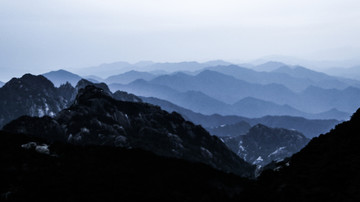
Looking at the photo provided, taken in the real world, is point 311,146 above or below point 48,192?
above

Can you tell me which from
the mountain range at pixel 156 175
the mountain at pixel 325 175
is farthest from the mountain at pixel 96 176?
the mountain at pixel 325 175

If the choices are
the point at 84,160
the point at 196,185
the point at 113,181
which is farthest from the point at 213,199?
the point at 84,160

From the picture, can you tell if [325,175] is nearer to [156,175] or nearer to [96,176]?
[96,176]

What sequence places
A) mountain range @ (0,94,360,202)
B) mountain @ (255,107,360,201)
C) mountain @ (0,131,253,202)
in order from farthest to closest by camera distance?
mountain @ (0,131,253,202) → mountain range @ (0,94,360,202) → mountain @ (255,107,360,201)

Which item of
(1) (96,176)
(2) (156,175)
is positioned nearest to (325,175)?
(1) (96,176)

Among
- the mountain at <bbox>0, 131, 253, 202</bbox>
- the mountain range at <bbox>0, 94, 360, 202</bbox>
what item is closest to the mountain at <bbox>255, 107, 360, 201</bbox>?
the mountain range at <bbox>0, 94, 360, 202</bbox>

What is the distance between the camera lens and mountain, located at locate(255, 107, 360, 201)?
8156 cm

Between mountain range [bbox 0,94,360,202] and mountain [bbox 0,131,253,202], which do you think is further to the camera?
mountain [bbox 0,131,253,202]

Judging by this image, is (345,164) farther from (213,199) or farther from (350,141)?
(213,199)

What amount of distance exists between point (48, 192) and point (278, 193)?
204 ft

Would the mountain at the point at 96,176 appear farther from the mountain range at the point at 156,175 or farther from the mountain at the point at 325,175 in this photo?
the mountain at the point at 325,175

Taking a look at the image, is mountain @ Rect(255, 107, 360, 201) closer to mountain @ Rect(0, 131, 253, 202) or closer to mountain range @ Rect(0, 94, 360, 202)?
mountain range @ Rect(0, 94, 360, 202)

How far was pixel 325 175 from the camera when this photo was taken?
8969 cm

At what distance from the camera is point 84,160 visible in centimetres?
16500
